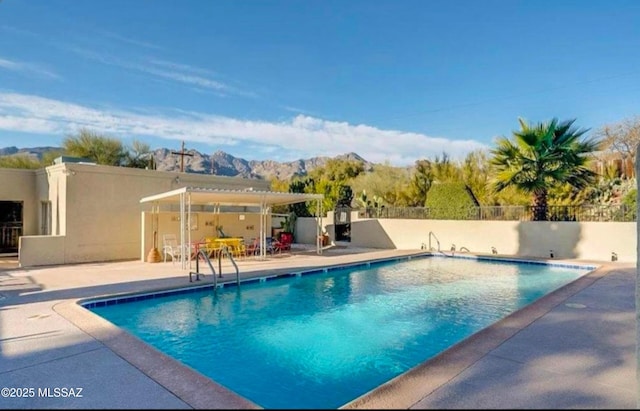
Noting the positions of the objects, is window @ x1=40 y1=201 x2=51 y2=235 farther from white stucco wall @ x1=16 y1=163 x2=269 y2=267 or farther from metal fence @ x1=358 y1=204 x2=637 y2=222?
metal fence @ x1=358 y1=204 x2=637 y2=222

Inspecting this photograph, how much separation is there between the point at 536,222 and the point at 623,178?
1510 cm

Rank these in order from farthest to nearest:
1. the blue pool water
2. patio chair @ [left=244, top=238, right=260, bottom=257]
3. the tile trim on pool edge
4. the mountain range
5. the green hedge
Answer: the mountain range, the green hedge, patio chair @ [left=244, top=238, right=260, bottom=257], the tile trim on pool edge, the blue pool water

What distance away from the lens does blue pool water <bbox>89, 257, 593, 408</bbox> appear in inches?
199

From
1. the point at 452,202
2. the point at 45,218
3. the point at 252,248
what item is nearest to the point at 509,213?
→ the point at 452,202

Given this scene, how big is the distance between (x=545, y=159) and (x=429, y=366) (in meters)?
Answer: 14.7

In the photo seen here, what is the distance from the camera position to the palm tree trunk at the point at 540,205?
16.7 m

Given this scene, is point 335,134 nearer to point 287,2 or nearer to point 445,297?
point 287,2

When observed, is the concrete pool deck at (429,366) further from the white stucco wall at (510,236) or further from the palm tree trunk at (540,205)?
the palm tree trunk at (540,205)

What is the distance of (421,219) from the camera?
67.1 feet

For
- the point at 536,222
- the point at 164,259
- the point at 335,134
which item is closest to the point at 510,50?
the point at 536,222

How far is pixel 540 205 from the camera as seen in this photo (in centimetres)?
1683

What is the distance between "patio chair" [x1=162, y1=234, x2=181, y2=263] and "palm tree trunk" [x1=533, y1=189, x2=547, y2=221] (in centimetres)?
1537

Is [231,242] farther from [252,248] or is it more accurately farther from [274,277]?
[274,277]

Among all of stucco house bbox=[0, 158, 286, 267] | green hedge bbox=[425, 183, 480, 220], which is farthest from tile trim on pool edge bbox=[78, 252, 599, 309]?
stucco house bbox=[0, 158, 286, 267]
